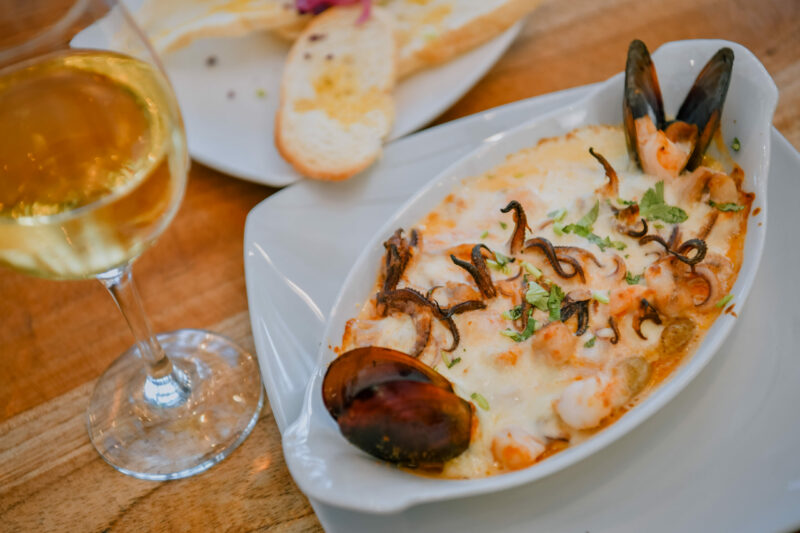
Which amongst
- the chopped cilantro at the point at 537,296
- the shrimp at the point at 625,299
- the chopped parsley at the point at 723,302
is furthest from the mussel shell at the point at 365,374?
the chopped parsley at the point at 723,302

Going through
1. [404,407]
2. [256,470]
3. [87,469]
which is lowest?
[87,469]

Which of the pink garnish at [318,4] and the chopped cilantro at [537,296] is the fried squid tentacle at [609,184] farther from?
the pink garnish at [318,4]

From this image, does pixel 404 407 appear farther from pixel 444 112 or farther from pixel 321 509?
pixel 444 112

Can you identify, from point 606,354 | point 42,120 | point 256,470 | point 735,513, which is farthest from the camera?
point 256,470

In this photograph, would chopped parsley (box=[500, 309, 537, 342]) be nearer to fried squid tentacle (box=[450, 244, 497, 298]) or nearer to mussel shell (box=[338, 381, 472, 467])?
fried squid tentacle (box=[450, 244, 497, 298])

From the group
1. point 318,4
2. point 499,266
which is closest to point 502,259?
point 499,266

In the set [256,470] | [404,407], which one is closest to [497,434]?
[404,407]
